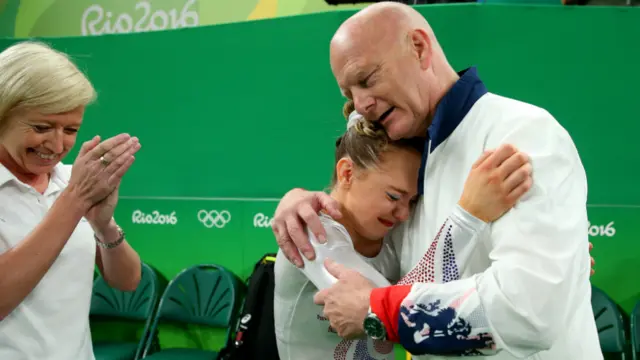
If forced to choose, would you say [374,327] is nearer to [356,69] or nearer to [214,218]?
[356,69]

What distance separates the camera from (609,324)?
361 cm

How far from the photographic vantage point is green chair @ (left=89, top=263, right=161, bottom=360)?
459 centimetres

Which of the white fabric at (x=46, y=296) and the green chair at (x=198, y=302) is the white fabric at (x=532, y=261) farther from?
A: the green chair at (x=198, y=302)

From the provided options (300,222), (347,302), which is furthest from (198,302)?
(347,302)

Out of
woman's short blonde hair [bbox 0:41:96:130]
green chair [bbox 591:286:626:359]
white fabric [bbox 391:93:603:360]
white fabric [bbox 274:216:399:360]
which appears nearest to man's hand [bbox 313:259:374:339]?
white fabric [bbox 391:93:603:360]

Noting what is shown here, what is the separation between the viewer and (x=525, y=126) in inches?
52.7

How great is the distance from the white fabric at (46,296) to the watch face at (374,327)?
1.14 meters

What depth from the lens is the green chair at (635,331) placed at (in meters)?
3.54

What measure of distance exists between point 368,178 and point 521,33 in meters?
2.59

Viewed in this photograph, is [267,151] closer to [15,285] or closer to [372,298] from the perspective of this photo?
Answer: [15,285]

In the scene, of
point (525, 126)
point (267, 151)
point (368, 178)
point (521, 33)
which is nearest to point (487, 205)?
point (525, 126)

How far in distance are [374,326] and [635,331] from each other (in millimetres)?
2984

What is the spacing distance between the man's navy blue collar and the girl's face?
7.1 inches

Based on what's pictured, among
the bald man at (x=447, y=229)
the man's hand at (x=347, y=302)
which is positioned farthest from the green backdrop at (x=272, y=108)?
the man's hand at (x=347, y=302)
